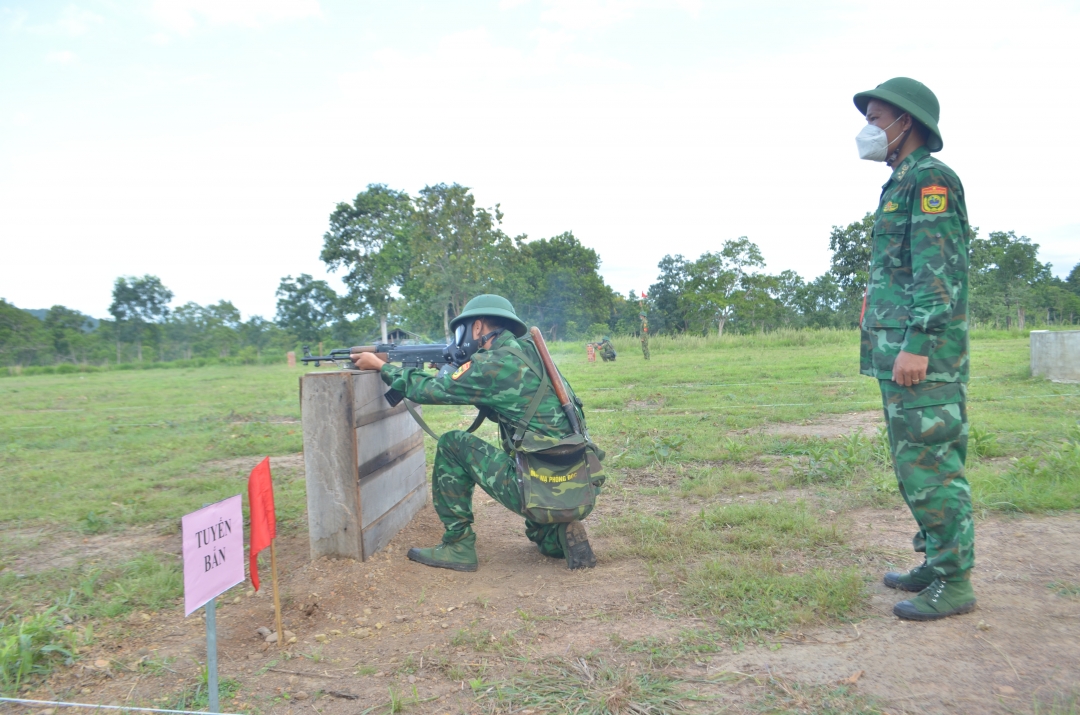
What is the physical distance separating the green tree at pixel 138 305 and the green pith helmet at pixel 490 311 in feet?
139

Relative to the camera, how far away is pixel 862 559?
3.66 meters

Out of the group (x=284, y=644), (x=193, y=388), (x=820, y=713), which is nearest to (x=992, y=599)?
(x=820, y=713)

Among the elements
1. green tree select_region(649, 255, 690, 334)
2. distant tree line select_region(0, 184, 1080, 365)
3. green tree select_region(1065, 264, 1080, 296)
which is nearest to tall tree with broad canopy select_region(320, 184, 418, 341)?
distant tree line select_region(0, 184, 1080, 365)

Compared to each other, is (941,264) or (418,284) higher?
(418,284)

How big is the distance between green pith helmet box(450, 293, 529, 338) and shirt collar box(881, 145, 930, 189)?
6.44 feet

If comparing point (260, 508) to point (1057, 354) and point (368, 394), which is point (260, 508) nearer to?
point (368, 394)

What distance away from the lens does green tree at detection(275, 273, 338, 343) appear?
141ft

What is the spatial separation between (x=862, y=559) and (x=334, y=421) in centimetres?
295

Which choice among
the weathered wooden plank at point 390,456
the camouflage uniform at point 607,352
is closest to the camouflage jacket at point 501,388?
the weathered wooden plank at point 390,456

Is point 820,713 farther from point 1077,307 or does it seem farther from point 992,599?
point 1077,307

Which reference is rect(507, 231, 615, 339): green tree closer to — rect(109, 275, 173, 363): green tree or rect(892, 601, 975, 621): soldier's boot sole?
rect(109, 275, 173, 363): green tree

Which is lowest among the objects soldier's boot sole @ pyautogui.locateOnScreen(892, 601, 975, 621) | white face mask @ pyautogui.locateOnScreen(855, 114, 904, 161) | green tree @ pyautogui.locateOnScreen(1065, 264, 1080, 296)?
soldier's boot sole @ pyautogui.locateOnScreen(892, 601, 975, 621)

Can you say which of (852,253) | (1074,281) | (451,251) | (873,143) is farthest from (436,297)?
(1074,281)

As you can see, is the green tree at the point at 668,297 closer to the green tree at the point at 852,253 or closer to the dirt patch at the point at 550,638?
the green tree at the point at 852,253
